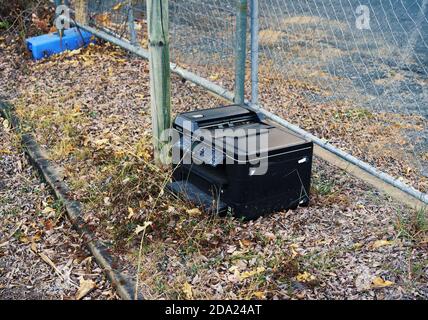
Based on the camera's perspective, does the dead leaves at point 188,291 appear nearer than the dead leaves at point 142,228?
Yes

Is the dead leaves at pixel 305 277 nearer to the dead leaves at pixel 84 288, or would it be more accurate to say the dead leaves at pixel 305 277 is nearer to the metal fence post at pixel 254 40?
the dead leaves at pixel 84 288

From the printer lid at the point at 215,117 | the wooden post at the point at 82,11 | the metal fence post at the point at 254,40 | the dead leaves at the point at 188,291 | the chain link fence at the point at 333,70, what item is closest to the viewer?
the dead leaves at the point at 188,291

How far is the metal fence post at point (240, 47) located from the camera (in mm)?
4465

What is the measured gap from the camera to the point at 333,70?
22.2 ft

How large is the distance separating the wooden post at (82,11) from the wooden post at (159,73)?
3.52 meters

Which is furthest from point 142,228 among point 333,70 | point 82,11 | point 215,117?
point 82,11

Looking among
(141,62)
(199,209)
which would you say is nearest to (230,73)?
(141,62)

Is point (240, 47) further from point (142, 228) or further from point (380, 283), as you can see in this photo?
point (380, 283)

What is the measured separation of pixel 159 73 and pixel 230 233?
3.88ft

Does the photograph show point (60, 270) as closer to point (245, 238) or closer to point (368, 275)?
point (245, 238)

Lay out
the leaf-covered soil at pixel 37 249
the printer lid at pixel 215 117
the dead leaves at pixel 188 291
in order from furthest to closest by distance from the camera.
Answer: the printer lid at pixel 215 117
the leaf-covered soil at pixel 37 249
the dead leaves at pixel 188 291

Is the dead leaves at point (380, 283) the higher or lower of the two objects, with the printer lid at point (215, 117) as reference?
lower

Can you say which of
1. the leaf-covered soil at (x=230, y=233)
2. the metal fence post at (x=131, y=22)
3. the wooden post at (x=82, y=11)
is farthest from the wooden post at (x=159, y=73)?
the wooden post at (x=82, y=11)

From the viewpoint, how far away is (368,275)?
3.20 metres
